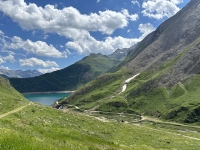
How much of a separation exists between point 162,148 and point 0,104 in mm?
→ 38375

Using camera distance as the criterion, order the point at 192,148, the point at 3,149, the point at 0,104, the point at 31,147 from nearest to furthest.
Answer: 1. the point at 3,149
2. the point at 31,147
3. the point at 0,104
4. the point at 192,148

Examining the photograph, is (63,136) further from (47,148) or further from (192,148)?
(192,148)

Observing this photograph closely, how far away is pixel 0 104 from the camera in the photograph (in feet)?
163

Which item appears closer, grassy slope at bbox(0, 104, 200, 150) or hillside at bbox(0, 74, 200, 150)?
grassy slope at bbox(0, 104, 200, 150)

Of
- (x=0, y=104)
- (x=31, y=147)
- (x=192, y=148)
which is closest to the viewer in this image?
(x=31, y=147)

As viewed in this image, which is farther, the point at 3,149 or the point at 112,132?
the point at 112,132

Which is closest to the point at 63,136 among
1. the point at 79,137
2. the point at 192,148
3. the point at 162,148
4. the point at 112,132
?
the point at 79,137

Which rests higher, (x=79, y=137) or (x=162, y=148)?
(x=79, y=137)

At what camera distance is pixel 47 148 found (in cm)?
1230

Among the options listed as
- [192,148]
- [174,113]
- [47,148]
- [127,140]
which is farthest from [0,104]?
[174,113]

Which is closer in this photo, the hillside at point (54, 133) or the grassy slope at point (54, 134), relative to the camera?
the grassy slope at point (54, 134)

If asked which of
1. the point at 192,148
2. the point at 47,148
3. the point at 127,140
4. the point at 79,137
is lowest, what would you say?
the point at 192,148

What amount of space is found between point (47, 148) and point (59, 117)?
38.8 metres

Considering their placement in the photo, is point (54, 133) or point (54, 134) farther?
point (54, 133)
